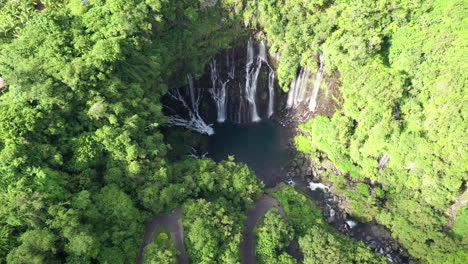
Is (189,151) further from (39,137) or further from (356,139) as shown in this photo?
(356,139)

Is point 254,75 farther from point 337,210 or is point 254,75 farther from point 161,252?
point 161,252

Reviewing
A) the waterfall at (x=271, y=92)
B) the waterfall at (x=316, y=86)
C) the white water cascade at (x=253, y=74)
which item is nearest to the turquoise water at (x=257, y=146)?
the waterfall at (x=271, y=92)

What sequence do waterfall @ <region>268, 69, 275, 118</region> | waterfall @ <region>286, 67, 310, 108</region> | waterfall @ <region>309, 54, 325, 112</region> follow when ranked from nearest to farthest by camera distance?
1. waterfall @ <region>309, 54, 325, 112</region>
2. waterfall @ <region>286, 67, 310, 108</region>
3. waterfall @ <region>268, 69, 275, 118</region>

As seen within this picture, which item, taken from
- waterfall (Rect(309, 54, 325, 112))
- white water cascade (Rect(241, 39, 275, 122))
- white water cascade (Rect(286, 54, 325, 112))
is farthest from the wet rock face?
white water cascade (Rect(241, 39, 275, 122))

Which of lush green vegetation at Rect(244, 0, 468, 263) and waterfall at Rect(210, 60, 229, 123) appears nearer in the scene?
lush green vegetation at Rect(244, 0, 468, 263)

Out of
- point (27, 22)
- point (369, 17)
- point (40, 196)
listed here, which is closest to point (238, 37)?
point (369, 17)

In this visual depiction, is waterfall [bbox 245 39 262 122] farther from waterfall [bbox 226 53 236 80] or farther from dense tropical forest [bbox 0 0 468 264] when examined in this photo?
dense tropical forest [bbox 0 0 468 264]
